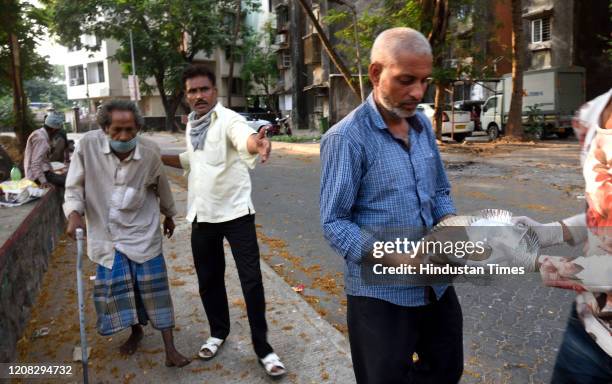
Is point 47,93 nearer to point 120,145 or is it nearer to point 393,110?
point 120,145

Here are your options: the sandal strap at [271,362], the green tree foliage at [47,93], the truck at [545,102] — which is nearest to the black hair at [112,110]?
the sandal strap at [271,362]

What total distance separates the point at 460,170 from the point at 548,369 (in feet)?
31.2

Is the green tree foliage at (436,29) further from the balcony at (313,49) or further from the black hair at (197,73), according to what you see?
the balcony at (313,49)

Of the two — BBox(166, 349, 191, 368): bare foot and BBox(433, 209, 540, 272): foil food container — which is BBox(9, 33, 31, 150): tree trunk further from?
BBox(433, 209, 540, 272): foil food container

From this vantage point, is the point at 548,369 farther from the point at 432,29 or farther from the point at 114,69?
the point at 114,69

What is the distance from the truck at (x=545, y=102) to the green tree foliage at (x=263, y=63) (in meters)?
23.4

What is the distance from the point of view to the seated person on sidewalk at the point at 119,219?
11.2 feet

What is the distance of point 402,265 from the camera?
6.17 feet

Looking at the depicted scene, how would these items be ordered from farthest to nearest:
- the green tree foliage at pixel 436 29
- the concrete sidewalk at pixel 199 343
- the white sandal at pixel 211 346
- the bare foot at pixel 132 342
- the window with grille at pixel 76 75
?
the window with grille at pixel 76 75 → the green tree foliage at pixel 436 29 → the bare foot at pixel 132 342 → the white sandal at pixel 211 346 → the concrete sidewalk at pixel 199 343

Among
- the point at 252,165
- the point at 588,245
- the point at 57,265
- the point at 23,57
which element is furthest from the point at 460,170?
the point at 23,57

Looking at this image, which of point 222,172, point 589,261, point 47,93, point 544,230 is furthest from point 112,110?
point 47,93

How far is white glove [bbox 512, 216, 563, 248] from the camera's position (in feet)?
6.15

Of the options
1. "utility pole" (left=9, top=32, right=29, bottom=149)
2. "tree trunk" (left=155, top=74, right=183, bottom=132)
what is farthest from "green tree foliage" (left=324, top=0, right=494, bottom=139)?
"tree trunk" (left=155, top=74, right=183, bottom=132)

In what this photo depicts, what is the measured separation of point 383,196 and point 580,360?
92 centimetres
